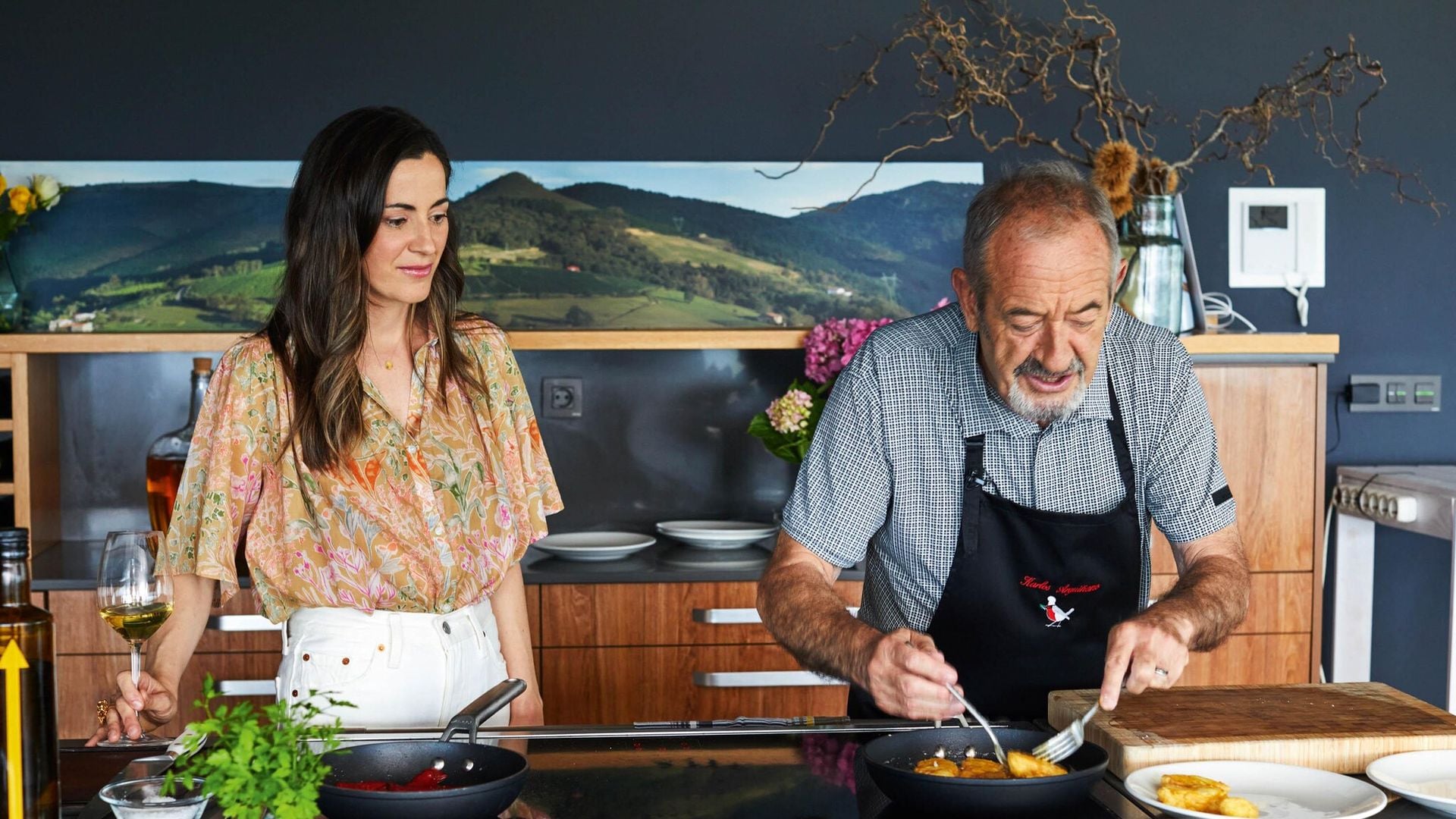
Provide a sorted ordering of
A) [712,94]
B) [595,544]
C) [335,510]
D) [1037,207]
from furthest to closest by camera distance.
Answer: [712,94] → [595,544] → [335,510] → [1037,207]

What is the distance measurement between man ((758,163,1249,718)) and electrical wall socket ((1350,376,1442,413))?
6.21ft

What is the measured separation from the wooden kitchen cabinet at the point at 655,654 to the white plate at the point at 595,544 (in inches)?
5.0

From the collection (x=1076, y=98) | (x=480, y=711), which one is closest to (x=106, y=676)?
(x=480, y=711)

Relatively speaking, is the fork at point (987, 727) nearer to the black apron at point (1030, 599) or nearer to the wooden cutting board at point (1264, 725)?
the wooden cutting board at point (1264, 725)

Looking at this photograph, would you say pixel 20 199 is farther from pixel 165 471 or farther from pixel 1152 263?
pixel 1152 263

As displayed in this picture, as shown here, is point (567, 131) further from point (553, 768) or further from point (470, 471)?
point (553, 768)

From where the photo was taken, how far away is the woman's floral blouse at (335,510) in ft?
6.51

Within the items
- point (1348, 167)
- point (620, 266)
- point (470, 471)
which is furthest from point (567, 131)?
point (1348, 167)

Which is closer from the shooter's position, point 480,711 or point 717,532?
point 480,711

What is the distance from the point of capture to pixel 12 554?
1220 mm

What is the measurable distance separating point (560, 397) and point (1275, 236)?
1.99 metres

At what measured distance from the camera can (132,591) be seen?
5.45 feet

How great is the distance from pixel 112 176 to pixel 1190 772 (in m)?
3.04

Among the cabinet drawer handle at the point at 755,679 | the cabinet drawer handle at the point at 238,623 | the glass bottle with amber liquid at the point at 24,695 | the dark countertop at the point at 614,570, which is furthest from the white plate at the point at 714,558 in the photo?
the glass bottle with amber liquid at the point at 24,695
